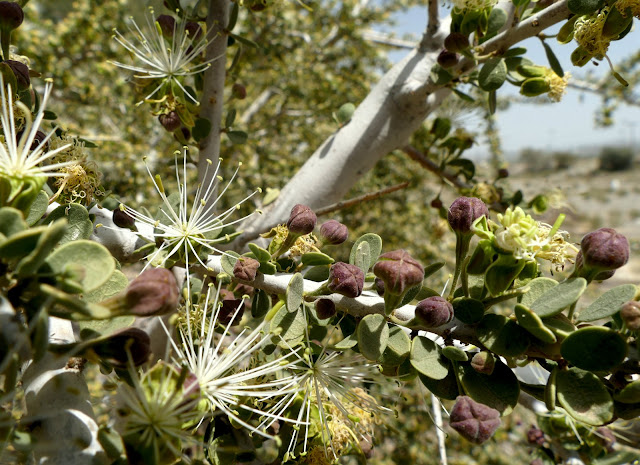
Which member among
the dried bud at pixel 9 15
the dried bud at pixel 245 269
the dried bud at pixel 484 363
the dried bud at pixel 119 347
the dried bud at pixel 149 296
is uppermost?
the dried bud at pixel 9 15

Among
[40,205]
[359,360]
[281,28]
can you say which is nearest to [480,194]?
[359,360]

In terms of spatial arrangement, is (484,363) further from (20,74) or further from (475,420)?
(20,74)

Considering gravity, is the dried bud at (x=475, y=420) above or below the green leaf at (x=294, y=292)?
below

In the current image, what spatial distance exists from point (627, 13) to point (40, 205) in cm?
145

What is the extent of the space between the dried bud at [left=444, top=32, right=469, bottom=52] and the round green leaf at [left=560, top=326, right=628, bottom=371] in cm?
95

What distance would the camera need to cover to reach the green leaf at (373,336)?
918 millimetres

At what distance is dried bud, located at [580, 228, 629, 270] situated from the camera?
89 centimetres

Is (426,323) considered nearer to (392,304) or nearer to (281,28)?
(392,304)

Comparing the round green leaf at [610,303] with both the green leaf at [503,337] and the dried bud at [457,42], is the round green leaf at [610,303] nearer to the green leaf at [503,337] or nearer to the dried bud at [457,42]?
the green leaf at [503,337]

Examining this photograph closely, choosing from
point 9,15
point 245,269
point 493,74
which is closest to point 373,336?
point 245,269

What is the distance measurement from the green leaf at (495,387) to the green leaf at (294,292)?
14.8 inches

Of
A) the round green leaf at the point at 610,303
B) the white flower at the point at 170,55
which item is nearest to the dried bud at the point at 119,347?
the round green leaf at the point at 610,303

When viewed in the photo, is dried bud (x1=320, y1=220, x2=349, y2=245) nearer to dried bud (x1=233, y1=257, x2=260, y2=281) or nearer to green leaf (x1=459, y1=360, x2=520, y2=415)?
dried bud (x1=233, y1=257, x2=260, y2=281)

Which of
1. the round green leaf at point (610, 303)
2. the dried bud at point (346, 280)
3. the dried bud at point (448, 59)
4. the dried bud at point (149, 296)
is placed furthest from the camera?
the dried bud at point (448, 59)
